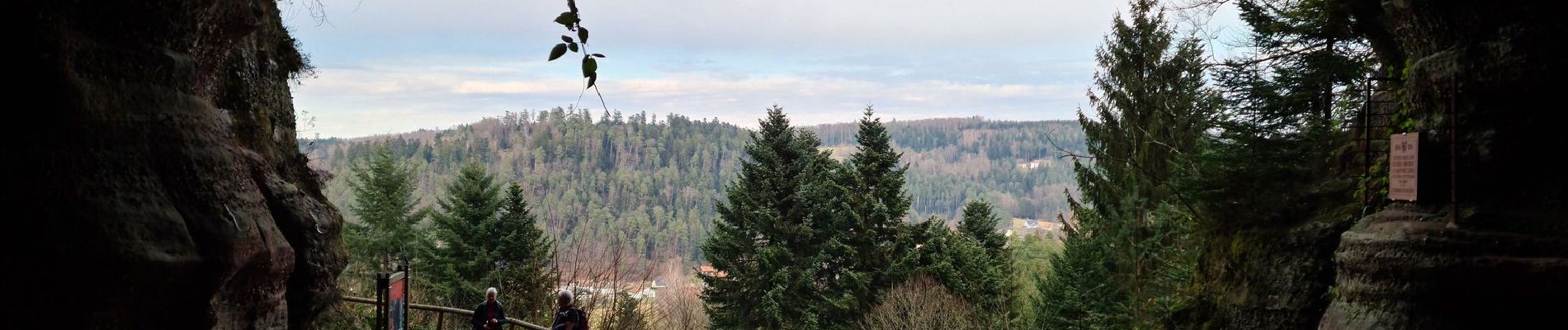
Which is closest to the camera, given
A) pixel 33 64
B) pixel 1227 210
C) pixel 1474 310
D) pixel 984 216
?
pixel 33 64

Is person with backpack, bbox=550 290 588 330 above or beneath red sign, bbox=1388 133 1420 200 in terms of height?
beneath

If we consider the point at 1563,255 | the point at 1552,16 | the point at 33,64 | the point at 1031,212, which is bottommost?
the point at 1031,212

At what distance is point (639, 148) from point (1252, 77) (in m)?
144

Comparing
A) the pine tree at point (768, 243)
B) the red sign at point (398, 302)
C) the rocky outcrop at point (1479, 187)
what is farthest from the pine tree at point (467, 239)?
the rocky outcrop at point (1479, 187)

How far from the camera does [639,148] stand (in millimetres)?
154875

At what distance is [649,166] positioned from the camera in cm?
14950

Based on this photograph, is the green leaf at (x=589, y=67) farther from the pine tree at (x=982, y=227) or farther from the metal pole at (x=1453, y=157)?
the pine tree at (x=982, y=227)

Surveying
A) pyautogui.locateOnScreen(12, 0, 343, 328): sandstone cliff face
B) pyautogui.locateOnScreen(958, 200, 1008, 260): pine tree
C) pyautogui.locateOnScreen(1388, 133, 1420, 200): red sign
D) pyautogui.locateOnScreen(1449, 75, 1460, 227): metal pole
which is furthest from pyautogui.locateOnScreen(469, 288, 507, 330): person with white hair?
pyautogui.locateOnScreen(958, 200, 1008, 260): pine tree

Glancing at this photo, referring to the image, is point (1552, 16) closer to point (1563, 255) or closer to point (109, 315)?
point (1563, 255)

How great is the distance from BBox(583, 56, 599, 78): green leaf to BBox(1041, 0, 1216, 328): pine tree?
16.6 metres

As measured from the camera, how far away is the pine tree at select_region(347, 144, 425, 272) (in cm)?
3338

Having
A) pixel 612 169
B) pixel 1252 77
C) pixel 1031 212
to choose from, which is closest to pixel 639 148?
pixel 612 169

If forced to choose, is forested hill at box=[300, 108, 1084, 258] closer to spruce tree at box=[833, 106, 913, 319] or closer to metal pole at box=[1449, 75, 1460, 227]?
spruce tree at box=[833, 106, 913, 319]

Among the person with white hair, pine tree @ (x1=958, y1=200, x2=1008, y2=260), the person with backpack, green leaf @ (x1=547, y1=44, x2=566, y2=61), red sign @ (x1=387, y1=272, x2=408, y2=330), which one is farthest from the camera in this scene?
pine tree @ (x1=958, y1=200, x2=1008, y2=260)
